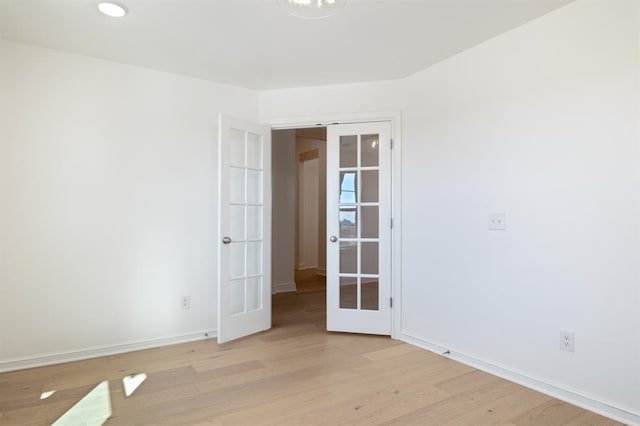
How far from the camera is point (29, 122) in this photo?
9.31 feet

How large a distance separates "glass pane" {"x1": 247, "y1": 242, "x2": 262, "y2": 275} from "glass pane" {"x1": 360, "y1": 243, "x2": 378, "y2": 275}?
102 cm

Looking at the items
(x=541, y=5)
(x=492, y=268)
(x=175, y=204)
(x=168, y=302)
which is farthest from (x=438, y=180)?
(x=168, y=302)

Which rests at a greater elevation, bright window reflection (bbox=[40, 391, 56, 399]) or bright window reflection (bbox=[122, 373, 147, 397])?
bright window reflection (bbox=[122, 373, 147, 397])

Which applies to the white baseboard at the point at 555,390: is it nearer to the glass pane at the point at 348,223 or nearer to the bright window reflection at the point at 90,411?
the glass pane at the point at 348,223

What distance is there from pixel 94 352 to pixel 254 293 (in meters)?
1.40

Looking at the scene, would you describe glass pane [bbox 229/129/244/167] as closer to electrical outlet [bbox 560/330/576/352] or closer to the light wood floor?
the light wood floor

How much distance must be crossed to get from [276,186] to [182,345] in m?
2.99

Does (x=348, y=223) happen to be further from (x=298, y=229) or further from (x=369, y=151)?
(x=298, y=229)

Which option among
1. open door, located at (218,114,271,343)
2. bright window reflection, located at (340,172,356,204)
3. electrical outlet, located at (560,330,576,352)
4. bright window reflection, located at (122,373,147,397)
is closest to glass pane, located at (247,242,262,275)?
open door, located at (218,114,271,343)

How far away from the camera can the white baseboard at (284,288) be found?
223 inches

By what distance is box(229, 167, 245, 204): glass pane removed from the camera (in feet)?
11.6

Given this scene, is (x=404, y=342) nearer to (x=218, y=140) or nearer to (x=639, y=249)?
(x=639, y=249)

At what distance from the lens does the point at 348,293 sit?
3633 millimetres

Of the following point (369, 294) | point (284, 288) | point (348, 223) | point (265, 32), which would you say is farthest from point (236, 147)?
point (284, 288)
